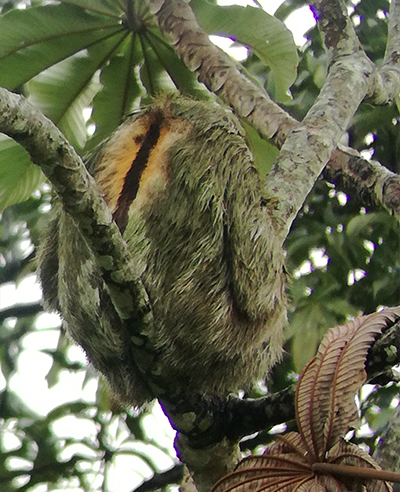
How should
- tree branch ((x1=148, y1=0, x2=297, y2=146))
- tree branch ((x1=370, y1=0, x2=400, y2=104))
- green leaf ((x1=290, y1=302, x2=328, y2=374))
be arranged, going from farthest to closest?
green leaf ((x1=290, y1=302, x2=328, y2=374))
tree branch ((x1=370, y1=0, x2=400, y2=104))
tree branch ((x1=148, y1=0, x2=297, y2=146))

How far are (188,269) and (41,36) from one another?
3.50 ft

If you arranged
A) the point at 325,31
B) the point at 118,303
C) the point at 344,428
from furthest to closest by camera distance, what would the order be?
the point at 325,31, the point at 118,303, the point at 344,428

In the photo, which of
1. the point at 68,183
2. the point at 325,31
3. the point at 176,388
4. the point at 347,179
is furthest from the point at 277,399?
the point at 325,31

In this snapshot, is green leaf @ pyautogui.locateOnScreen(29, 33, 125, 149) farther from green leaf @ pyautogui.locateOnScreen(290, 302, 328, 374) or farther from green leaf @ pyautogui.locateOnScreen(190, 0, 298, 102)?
green leaf @ pyautogui.locateOnScreen(290, 302, 328, 374)

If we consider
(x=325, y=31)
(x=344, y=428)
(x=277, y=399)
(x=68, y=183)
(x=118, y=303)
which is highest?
(x=325, y=31)

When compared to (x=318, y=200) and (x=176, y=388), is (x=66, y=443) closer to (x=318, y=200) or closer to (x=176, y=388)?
(x=318, y=200)

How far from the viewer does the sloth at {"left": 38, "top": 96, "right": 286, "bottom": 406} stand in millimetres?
1116

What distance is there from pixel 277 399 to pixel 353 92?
927 mm

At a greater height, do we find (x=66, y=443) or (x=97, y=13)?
(x=97, y=13)

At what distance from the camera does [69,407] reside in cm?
271

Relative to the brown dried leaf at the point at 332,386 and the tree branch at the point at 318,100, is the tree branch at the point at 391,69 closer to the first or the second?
the tree branch at the point at 318,100

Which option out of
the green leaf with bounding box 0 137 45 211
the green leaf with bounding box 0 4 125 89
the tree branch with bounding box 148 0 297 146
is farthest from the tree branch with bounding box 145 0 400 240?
the green leaf with bounding box 0 137 45 211

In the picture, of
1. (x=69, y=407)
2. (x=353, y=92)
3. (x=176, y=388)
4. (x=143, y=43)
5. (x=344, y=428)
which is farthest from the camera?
(x=69, y=407)

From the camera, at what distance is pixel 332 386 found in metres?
0.90
